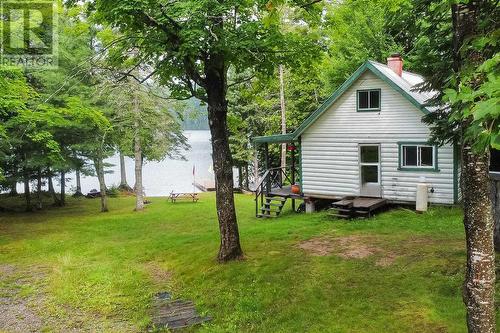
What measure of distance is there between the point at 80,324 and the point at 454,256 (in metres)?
8.03

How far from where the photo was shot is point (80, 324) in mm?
8219

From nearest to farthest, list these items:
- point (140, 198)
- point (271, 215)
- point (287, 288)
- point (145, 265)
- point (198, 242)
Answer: point (287, 288) < point (145, 265) < point (198, 242) < point (271, 215) < point (140, 198)

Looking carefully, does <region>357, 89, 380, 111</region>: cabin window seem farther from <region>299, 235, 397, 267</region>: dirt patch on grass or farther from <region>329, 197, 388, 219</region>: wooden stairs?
<region>299, 235, 397, 267</region>: dirt patch on grass

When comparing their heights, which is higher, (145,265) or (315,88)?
(315,88)

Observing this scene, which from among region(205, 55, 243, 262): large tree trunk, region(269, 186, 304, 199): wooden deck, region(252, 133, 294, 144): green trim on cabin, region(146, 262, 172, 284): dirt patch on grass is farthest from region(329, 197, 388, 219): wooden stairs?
region(146, 262, 172, 284): dirt patch on grass

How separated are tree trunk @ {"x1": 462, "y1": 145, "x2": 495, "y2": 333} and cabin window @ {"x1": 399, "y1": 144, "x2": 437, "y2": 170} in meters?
12.9

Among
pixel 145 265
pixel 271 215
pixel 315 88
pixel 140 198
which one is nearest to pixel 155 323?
pixel 145 265

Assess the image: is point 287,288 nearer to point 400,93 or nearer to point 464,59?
point 464,59

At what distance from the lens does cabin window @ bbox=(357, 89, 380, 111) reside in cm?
1777

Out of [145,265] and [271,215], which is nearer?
[145,265]

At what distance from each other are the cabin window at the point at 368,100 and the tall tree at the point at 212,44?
8.35m

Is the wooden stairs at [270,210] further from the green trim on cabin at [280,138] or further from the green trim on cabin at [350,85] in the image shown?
the green trim on cabin at [350,85]

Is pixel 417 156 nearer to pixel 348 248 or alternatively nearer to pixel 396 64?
pixel 396 64

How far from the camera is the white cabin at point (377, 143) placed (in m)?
16.6
